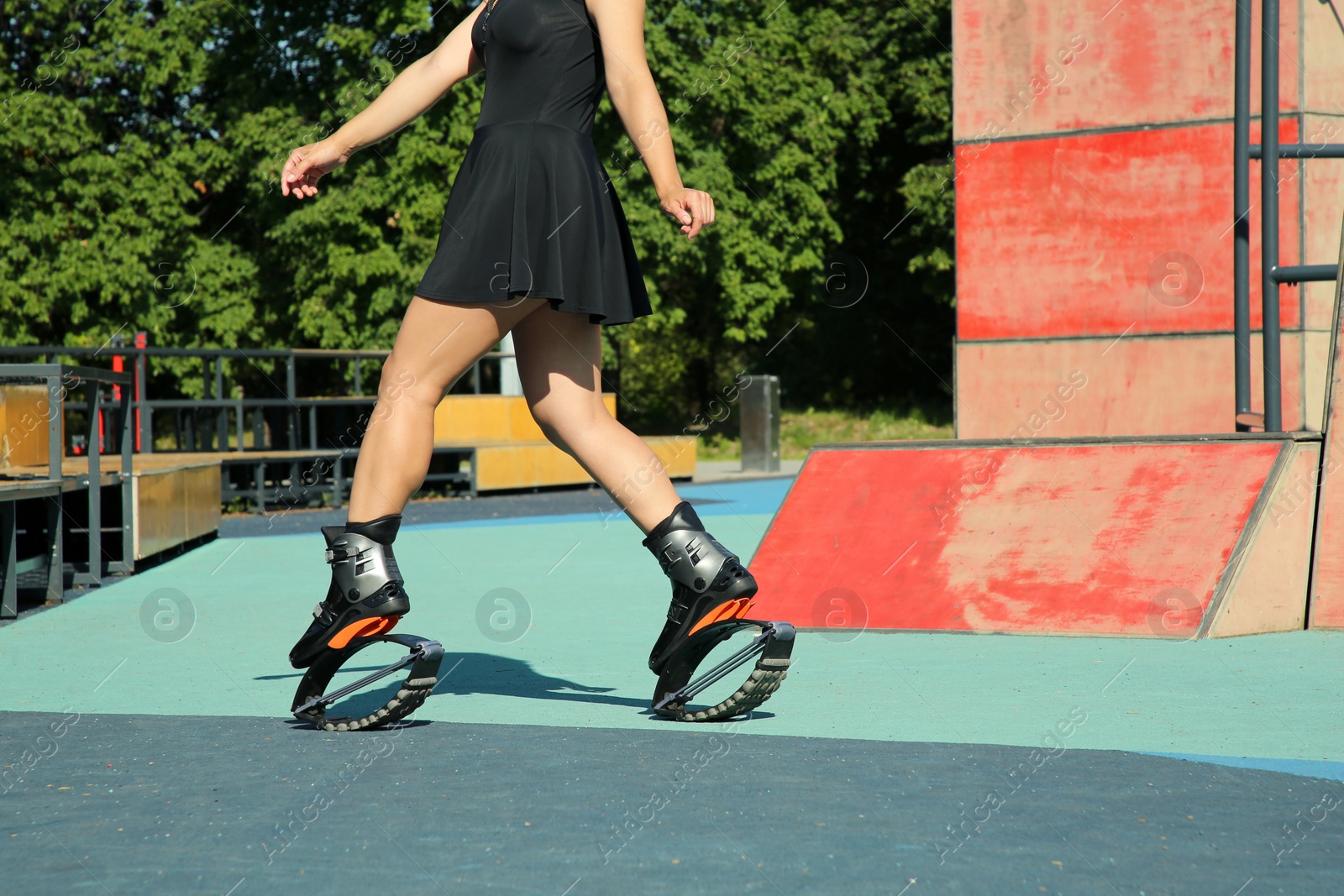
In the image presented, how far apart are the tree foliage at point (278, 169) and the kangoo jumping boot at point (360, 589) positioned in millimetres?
19242

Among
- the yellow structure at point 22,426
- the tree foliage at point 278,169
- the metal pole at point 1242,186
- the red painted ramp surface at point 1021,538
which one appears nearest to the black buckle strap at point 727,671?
the red painted ramp surface at point 1021,538

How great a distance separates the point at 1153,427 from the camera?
8070 mm

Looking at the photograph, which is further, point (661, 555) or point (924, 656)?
point (924, 656)

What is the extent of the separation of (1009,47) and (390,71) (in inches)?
658

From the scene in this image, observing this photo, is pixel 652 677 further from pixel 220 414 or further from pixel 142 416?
pixel 220 414

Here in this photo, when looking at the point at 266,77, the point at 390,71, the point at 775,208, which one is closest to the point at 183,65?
the point at 266,77

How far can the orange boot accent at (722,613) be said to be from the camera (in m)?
3.61

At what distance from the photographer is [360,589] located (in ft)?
11.8

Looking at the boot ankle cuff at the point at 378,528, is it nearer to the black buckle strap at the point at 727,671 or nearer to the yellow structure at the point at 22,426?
the black buckle strap at the point at 727,671

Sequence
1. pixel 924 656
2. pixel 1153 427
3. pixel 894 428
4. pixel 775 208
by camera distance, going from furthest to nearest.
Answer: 1. pixel 894 428
2. pixel 775 208
3. pixel 1153 427
4. pixel 924 656

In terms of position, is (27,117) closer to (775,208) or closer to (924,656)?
(775,208)

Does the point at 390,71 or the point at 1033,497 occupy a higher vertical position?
the point at 390,71

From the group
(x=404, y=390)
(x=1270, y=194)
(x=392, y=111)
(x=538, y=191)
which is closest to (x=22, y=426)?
(x=392, y=111)

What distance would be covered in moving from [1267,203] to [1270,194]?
0.20ft
